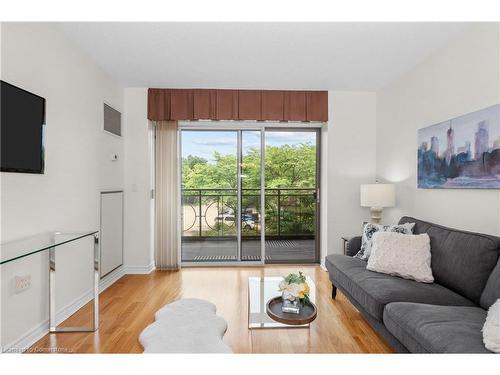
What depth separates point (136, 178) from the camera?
389cm

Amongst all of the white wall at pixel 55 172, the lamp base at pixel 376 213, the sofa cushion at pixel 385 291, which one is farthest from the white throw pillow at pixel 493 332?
the white wall at pixel 55 172

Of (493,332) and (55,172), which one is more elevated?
(55,172)

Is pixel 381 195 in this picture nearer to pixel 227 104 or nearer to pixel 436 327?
pixel 436 327

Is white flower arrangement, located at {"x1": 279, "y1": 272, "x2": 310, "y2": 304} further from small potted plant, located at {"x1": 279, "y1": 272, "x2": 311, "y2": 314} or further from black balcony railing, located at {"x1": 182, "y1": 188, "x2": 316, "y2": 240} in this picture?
black balcony railing, located at {"x1": 182, "y1": 188, "x2": 316, "y2": 240}

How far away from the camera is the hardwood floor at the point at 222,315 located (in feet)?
6.75

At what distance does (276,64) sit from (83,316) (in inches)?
126

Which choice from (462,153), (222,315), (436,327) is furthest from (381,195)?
(222,315)

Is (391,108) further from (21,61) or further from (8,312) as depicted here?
(8,312)

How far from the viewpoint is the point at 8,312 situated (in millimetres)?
1897

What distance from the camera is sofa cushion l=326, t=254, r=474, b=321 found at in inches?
75.7

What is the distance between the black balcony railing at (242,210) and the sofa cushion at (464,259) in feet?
7.03

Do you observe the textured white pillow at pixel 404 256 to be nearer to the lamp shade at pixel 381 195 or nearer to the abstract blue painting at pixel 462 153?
the abstract blue painting at pixel 462 153

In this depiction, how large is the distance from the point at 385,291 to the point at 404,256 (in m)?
0.47

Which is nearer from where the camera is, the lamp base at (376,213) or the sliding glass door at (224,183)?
the lamp base at (376,213)
